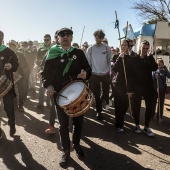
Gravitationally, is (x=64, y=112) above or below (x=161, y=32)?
below

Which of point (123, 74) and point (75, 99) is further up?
point (123, 74)

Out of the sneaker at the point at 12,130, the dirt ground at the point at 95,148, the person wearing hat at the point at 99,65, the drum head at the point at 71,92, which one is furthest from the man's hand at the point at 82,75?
the person wearing hat at the point at 99,65

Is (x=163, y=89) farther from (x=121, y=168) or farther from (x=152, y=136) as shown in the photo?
(x=121, y=168)

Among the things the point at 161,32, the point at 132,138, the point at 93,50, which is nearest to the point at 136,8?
the point at 161,32

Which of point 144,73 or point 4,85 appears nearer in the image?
point 4,85

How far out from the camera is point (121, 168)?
4.41 meters

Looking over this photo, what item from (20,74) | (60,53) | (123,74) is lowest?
(20,74)

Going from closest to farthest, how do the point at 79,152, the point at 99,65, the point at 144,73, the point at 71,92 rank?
the point at 71,92
the point at 79,152
the point at 144,73
the point at 99,65

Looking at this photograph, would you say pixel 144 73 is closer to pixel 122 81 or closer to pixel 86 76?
pixel 122 81

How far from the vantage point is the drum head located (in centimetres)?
433

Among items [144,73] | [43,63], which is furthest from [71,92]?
[144,73]

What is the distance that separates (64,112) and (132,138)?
78.2 inches

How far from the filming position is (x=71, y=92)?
4.46 meters

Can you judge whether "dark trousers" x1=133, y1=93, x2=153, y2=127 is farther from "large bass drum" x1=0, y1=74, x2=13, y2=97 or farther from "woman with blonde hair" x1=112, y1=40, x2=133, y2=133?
"large bass drum" x1=0, y1=74, x2=13, y2=97
